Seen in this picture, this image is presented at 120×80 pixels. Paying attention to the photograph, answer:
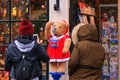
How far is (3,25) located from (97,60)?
331 cm

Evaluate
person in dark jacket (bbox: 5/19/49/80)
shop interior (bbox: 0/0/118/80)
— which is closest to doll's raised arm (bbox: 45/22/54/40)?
shop interior (bbox: 0/0/118/80)

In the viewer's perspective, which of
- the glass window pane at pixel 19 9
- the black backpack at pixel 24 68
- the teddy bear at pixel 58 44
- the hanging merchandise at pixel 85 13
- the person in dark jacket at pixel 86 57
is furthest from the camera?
the glass window pane at pixel 19 9

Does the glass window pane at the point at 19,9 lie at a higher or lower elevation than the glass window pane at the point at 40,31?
higher

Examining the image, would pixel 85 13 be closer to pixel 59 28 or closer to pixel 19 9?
pixel 59 28

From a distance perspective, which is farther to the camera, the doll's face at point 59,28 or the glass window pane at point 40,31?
the glass window pane at point 40,31

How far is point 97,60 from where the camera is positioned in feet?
17.7

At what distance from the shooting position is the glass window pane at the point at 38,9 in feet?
25.9

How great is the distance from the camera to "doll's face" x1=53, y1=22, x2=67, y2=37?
7070 mm

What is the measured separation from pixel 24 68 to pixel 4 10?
286cm

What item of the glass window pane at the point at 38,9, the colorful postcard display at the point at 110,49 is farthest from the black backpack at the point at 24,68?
the colorful postcard display at the point at 110,49

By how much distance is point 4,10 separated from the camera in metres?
8.13

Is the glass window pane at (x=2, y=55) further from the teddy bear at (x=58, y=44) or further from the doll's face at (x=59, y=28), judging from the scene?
the doll's face at (x=59, y=28)

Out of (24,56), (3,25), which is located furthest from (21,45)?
(3,25)

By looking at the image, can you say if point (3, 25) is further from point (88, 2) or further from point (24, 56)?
point (24, 56)
